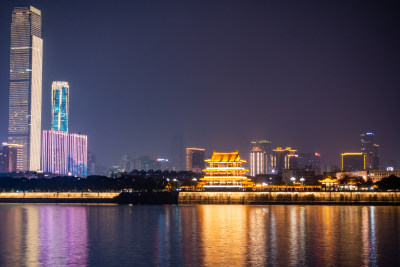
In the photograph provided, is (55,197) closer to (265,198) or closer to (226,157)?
(226,157)

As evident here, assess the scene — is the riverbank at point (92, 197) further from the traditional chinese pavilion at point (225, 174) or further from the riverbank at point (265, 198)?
the traditional chinese pavilion at point (225, 174)

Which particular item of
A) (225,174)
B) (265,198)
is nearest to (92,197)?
(225,174)

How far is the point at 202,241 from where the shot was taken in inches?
2643

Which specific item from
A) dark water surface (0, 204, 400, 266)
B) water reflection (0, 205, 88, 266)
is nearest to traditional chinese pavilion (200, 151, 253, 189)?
dark water surface (0, 204, 400, 266)

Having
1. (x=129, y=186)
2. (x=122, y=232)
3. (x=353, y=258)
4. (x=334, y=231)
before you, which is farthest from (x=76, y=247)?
(x=129, y=186)

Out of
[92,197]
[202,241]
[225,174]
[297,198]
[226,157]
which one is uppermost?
[226,157]

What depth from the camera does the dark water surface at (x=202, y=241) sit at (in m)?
53.7

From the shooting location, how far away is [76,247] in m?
62.9

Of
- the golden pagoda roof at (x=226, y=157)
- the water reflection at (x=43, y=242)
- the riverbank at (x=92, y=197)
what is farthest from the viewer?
the riverbank at (x=92, y=197)

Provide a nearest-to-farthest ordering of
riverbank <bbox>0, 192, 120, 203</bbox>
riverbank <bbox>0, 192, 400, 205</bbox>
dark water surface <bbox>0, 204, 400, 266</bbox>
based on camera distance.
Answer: dark water surface <bbox>0, 204, 400, 266</bbox>
riverbank <bbox>0, 192, 400, 205</bbox>
riverbank <bbox>0, 192, 120, 203</bbox>

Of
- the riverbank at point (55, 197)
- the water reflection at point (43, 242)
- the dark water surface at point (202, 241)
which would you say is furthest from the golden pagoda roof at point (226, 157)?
the water reflection at point (43, 242)

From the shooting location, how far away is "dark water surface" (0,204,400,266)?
176 feet

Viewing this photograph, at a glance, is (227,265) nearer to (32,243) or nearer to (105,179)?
(32,243)

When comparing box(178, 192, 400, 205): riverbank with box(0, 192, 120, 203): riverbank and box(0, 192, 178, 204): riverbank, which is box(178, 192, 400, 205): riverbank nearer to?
box(0, 192, 178, 204): riverbank
